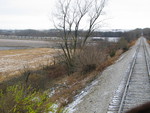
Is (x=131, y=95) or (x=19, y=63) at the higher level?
(x=131, y=95)

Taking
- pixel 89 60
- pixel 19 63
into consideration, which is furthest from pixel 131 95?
pixel 19 63

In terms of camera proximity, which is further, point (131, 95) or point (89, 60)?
point (89, 60)

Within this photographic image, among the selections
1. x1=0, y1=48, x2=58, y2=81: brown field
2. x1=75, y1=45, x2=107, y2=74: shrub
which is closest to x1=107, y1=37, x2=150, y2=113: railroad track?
x1=75, y1=45, x2=107, y2=74: shrub

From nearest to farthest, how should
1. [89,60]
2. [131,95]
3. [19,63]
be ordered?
[131,95], [89,60], [19,63]

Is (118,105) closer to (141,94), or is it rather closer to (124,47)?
(141,94)

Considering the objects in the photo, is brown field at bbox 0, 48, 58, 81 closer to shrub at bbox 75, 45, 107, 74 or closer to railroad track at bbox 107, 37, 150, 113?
shrub at bbox 75, 45, 107, 74

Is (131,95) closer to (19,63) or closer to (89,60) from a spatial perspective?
(89,60)

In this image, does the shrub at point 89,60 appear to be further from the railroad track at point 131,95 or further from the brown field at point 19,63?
the railroad track at point 131,95

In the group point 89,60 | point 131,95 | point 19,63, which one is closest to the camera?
point 131,95

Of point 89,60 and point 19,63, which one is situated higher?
point 89,60

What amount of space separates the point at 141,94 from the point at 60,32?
18.1m

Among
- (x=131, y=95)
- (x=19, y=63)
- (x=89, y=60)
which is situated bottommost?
(x=19, y=63)

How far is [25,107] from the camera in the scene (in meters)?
4.96

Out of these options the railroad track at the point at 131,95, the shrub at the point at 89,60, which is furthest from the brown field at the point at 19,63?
the railroad track at the point at 131,95
